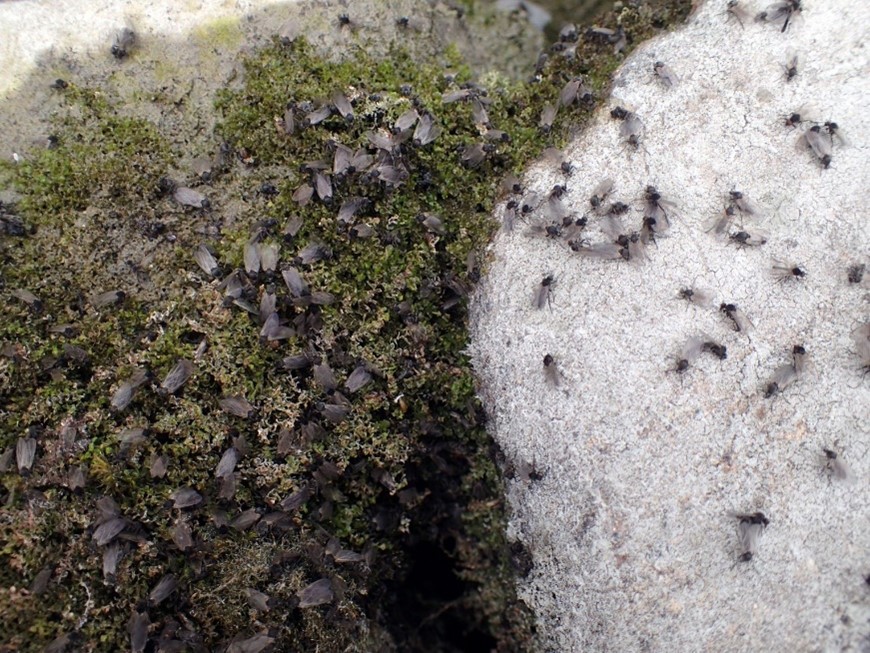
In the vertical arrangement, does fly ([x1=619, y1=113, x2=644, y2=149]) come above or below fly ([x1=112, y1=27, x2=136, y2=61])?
below

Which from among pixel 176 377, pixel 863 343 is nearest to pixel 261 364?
pixel 176 377

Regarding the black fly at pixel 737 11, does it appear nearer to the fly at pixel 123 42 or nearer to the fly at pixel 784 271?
the fly at pixel 784 271

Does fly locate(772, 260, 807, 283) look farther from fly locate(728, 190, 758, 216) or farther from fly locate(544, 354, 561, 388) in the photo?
fly locate(544, 354, 561, 388)

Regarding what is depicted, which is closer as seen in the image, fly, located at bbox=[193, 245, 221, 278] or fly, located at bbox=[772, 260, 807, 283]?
fly, located at bbox=[772, 260, 807, 283]

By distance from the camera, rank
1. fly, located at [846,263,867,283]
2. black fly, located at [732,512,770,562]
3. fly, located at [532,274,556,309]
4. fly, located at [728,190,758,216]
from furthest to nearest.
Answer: fly, located at [532,274,556,309]
fly, located at [728,190,758,216]
fly, located at [846,263,867,283]
black fly, located at [732,512,770,562]

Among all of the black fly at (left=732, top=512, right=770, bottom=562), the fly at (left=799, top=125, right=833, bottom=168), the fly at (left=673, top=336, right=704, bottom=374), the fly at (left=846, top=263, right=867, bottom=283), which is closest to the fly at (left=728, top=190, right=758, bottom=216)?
the fly at (left=799, top=125, right=833, bottom=168)

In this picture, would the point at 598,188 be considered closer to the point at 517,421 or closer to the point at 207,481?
the point at 517,421

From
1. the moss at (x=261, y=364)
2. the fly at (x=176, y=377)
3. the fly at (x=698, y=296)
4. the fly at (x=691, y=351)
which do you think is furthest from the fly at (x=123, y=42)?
the fly at (x=691, y=351)
